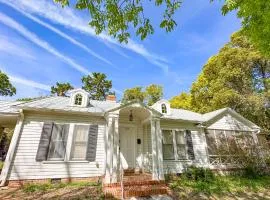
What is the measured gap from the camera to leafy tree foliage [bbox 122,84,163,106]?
1184 inches

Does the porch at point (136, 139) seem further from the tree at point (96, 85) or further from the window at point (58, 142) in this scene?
the tree at point (96, 85)

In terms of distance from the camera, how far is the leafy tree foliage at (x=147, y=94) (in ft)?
98.6

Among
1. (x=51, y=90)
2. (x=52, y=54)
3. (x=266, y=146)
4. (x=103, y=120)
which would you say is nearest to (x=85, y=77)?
(x=51, y=90)

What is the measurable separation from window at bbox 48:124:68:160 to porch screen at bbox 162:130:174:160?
18.0ft

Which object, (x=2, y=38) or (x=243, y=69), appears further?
(x=243, y=69)

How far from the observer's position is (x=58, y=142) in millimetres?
8695

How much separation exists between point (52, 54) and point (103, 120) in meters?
4.89

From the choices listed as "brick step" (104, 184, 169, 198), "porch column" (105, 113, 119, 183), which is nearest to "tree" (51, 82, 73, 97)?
"porch column" (105, 113, 119, 183)

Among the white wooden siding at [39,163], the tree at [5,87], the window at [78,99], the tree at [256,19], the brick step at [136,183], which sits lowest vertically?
the brick step at [136,183]

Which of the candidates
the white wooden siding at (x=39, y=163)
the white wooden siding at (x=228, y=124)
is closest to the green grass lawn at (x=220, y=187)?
the white wooden siding at (x=228, y=124)

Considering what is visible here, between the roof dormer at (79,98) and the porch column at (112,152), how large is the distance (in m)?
2.34

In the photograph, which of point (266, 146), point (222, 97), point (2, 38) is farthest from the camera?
point (222, 97)

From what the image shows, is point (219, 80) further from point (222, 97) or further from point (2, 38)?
point (2, 38)

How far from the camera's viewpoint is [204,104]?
19.5 m
